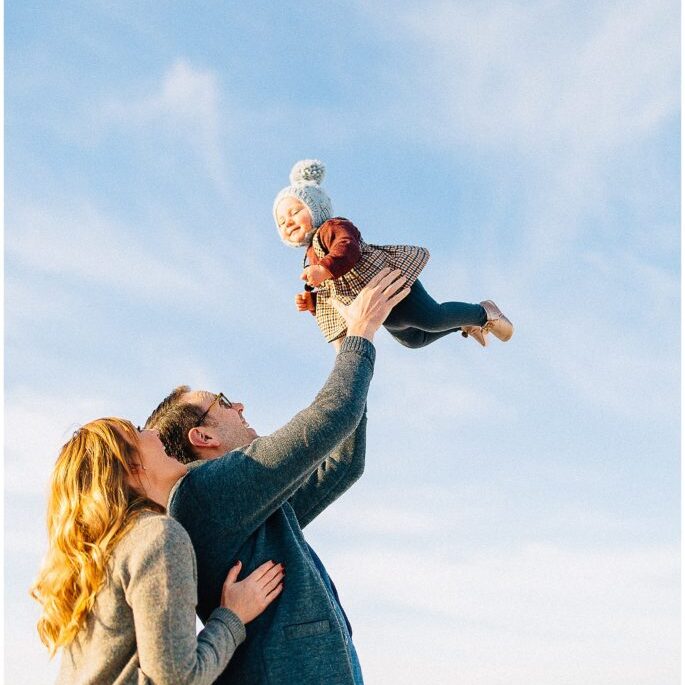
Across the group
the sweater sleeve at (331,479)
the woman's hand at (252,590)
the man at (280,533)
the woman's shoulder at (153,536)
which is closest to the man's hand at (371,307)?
the man at (280,533)

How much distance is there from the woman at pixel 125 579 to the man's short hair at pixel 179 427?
1.66ft

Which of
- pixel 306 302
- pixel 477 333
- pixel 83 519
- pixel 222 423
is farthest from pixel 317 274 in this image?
pixel 83 519

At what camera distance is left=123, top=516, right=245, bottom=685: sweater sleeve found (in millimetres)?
2973

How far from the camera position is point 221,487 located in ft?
11.5

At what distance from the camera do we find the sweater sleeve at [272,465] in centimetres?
346

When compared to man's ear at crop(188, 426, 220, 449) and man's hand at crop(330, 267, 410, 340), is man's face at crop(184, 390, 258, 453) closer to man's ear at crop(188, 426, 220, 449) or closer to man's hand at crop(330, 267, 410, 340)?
man's ear at crop(188, 426, 220, 449)

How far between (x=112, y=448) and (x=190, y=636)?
77 centimetres

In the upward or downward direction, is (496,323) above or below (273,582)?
above

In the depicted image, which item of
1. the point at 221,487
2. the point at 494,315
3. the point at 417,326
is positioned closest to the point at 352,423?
the point at 221,487

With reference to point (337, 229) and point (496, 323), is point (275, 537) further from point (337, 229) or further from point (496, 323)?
point (496, 323)

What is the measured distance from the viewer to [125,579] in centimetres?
312

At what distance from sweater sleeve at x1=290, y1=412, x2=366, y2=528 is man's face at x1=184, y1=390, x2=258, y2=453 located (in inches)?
14.4

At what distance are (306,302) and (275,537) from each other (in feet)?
6.08

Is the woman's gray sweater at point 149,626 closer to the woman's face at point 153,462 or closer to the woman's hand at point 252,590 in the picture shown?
the woman's hand at point 252,590
